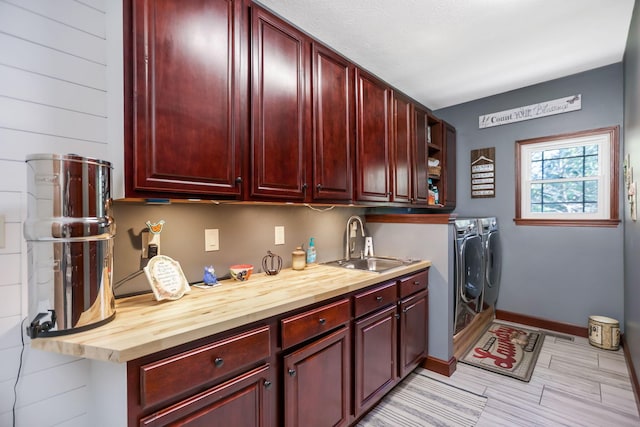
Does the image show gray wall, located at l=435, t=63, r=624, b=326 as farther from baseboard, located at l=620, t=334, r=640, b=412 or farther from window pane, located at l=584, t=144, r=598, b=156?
baseboard, located at l=620, t=334, r=640, b=412

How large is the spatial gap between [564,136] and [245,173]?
3.40 meters

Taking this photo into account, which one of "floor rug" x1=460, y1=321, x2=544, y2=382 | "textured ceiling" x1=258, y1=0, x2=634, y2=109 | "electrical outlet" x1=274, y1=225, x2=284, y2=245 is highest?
"textured ceiling" x1=258, y1=0, x2=634, y2=109

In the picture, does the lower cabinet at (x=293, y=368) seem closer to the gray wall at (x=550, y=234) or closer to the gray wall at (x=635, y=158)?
the gray wall at (x=635, y=158)

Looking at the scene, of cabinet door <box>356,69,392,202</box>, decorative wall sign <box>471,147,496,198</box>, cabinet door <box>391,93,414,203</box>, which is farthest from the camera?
decorative wall sign <box>471,147,496,198</box>

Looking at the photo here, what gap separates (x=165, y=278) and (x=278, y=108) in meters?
1.04

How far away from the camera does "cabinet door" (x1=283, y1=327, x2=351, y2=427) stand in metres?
1.33

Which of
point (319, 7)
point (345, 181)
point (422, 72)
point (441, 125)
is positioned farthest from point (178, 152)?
point (441, 125)

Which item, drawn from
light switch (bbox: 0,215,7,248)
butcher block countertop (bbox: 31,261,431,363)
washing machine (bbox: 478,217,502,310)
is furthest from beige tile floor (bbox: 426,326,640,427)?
light switch (bbox: 0,215,7,248)

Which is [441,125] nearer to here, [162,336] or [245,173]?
[245,173]

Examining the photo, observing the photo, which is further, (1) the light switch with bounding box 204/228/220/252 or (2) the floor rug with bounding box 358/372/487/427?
(2) the floor rug with bounding box 358/372/487/427

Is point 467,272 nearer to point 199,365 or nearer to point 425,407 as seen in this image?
point 425,407

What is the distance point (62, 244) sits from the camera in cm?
94

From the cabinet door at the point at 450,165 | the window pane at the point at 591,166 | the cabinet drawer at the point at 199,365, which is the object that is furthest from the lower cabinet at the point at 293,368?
the window pane at the point at 591,166

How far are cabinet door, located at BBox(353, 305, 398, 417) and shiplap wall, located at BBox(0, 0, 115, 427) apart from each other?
1.31 metres
